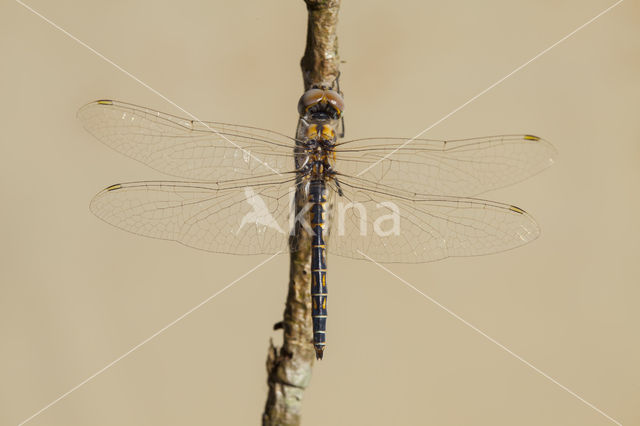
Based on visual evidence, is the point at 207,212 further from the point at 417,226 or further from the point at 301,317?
the point at 417,226

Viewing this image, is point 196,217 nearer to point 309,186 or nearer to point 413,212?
point 309,186

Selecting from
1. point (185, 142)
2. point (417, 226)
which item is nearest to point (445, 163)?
point (417, 226)

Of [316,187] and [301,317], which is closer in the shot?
[301,317]

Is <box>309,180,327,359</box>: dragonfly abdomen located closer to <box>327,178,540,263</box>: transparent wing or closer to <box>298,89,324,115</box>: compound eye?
<box>327,178,540,263</box>: transparent wing

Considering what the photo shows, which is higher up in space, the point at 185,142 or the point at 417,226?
the point at 185,142

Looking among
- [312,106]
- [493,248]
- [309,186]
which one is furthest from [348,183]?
[493,248]

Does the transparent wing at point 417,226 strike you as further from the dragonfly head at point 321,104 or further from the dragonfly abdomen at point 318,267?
the dragonfly head at point 321,104

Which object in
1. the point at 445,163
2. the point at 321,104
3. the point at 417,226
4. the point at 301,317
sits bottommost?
the point at 301,317
